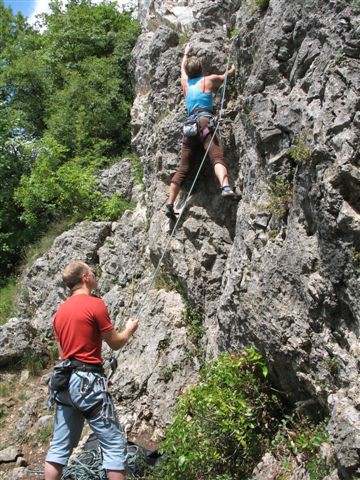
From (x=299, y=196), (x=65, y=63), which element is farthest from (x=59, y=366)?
(x=65, y=63)

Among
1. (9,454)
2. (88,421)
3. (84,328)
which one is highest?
(84,328)

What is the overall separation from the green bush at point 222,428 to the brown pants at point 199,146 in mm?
2958

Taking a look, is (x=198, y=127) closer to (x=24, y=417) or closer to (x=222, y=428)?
(x=222, y=428)

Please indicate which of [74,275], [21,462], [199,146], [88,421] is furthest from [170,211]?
[21,462]

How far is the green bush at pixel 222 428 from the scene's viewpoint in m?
4.97

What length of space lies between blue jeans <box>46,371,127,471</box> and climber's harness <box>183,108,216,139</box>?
411cm

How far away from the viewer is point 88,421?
4207 millimetres

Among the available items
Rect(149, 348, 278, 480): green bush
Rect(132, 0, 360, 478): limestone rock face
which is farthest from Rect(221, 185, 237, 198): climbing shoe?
Rect(149, 348, 278, 480): green bush

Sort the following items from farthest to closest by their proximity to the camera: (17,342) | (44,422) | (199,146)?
(17,342) → (44,422) → (199,146)

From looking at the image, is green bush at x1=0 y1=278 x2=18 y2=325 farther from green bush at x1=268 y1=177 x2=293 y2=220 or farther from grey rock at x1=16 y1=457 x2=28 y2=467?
green bush at x1=268 y1=177 x2=293 y2=220

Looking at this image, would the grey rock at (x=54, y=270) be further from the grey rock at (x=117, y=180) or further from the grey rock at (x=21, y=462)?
the grey rock at (x=21, y=462)

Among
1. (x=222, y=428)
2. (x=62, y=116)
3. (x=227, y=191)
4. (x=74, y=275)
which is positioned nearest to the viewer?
(x=74, y=275)

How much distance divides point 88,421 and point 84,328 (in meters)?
0.77

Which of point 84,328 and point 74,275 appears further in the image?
point 74,275
